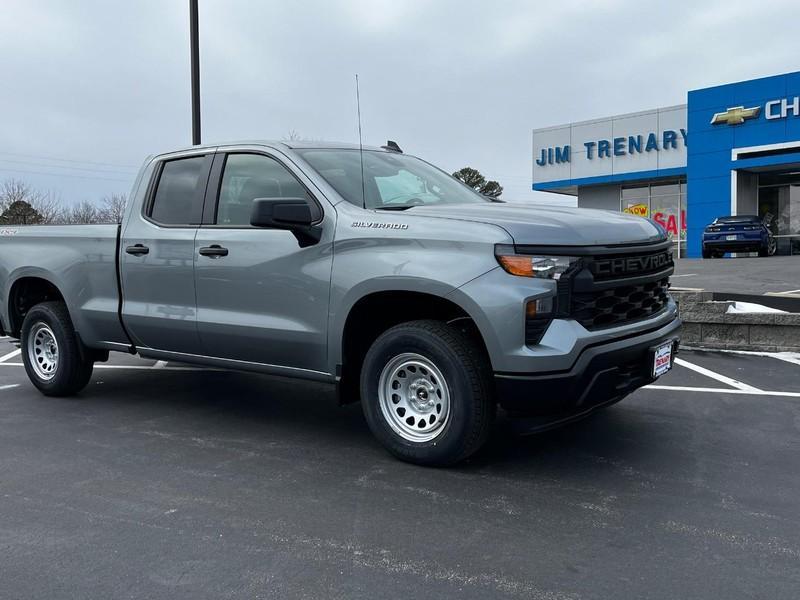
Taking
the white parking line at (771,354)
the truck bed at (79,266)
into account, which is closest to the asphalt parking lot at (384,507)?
the truck bed at (79,266)

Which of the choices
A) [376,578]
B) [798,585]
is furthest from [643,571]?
[376,578]

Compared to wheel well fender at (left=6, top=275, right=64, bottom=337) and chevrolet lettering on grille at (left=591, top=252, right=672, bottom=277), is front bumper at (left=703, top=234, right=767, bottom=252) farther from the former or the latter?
wheel well fender at (left=6, top=275, right=64, bottom=337)

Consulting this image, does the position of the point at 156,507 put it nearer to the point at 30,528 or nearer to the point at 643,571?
the point at 30,528

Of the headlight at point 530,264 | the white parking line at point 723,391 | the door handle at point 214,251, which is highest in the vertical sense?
the door handle at point 214,251

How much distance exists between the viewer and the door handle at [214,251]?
5051 millimetres

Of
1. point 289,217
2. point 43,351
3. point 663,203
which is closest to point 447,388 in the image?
point 289,217

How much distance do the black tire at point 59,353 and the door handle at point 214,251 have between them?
1.80m

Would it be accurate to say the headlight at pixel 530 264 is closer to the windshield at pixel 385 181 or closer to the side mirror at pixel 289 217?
the windshield at pixel 385 181

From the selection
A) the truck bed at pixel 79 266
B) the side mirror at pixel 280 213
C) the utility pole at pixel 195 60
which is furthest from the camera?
the utility pole at pixel 195 60

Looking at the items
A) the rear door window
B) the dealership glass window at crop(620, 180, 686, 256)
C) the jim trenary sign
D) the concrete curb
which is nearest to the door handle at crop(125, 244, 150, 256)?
the rear door window

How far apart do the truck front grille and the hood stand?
268 millimetres

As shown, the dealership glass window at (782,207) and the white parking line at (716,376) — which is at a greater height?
the dealership glass window at (782,207)

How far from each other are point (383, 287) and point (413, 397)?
0.66m

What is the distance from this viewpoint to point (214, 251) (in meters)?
5.10
